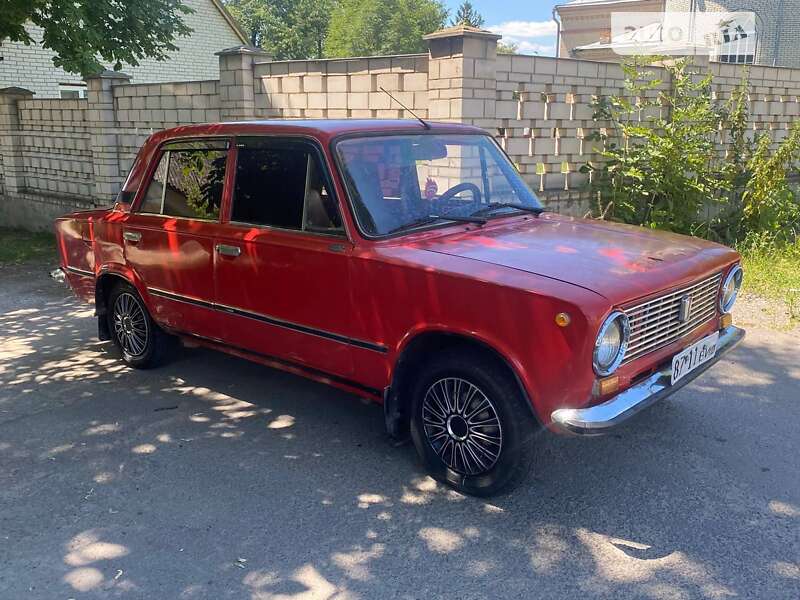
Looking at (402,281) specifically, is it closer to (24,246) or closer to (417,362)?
(417,362)

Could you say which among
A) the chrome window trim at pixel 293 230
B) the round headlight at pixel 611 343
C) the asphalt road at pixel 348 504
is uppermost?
the chrome window trim at pixel 293 230

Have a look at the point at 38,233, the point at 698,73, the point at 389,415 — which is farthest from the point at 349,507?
the point at 38,233

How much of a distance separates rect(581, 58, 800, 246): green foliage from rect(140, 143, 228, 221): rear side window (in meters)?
5.78

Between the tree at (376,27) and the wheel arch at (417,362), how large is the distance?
6097cm

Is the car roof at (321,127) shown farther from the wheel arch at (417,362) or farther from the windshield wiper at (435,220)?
the wheel arch at (417,362)

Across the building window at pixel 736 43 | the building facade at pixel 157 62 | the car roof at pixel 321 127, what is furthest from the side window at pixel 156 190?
the building window at pixel 736 43

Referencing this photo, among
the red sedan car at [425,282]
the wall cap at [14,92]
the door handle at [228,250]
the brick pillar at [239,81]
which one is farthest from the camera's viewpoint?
the wall cap at [14,92]

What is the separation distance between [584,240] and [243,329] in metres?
2.15

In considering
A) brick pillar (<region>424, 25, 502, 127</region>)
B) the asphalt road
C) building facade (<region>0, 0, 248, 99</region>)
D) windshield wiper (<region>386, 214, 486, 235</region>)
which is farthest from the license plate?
building facade (<region>0, 0, 248, 99</region>)

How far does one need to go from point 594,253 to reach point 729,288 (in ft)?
3.47

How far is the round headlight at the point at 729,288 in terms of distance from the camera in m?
4.20

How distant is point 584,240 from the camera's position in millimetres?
4062

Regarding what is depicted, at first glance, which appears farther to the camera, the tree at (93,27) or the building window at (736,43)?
the building window at (736,43)

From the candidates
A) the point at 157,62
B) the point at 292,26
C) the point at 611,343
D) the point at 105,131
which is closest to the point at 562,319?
the point at 611,343
